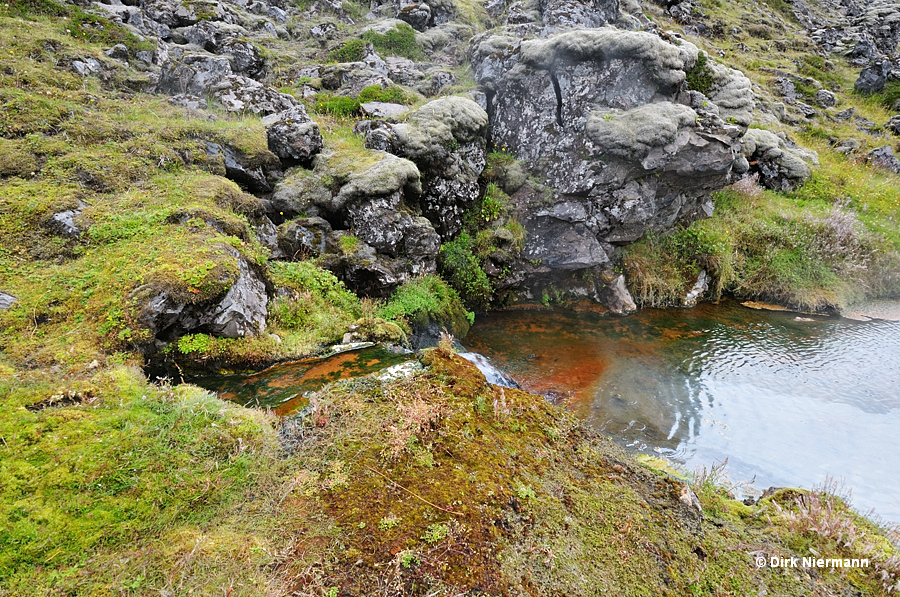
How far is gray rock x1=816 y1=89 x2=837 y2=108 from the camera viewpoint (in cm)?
2578

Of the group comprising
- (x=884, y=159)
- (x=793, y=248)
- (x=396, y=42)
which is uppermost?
(x=396, y=42)

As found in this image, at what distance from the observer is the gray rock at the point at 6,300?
6.25 metres

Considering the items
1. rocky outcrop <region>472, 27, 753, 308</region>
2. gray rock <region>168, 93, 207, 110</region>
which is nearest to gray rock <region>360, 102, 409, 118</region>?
rocky outcrop <region>472, 27, 753, 308</region>

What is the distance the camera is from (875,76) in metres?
26.9

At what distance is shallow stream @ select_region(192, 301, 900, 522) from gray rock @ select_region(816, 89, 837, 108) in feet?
71.8

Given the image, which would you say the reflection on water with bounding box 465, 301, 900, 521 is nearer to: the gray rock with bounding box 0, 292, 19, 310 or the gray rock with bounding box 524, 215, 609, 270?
the gray rock with bounding box 524, 215, 609, 270

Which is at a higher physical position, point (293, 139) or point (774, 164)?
point (774, 164)

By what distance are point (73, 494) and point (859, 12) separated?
208ft

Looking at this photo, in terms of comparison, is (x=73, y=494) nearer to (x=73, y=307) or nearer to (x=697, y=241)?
(x=73, y=307)

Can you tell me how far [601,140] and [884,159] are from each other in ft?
65.1

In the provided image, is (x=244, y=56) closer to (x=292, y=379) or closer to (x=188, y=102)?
(x=188, y=102)

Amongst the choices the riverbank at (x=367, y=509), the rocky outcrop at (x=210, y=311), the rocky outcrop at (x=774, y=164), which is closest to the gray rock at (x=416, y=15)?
the rocky outcrop at (x=774, y=164)

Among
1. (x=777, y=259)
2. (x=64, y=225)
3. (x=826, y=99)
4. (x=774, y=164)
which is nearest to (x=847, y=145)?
(x=826, y=99)

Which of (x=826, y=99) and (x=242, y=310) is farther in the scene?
(x=826, y=99)
